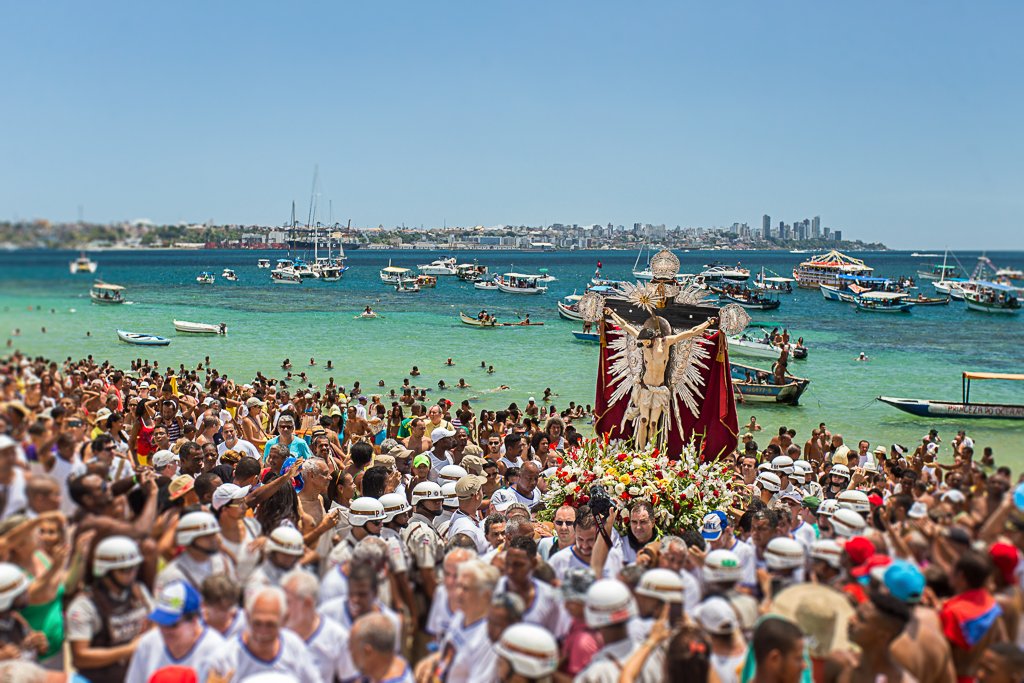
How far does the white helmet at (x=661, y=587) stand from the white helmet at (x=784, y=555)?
3.17ft

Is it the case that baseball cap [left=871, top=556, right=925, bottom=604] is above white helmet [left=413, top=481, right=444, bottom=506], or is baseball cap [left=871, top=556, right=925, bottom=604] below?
above

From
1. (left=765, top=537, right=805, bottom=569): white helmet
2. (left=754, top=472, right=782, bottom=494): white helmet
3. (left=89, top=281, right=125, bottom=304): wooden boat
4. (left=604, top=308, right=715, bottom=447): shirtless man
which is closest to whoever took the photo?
(left=765, top=537, right=805, bottom=569): white helmet

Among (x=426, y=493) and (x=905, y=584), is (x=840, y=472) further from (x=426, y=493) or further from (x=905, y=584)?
(x=905, y=584)

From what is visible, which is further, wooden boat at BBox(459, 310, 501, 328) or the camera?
wooden boat at BBox(459, 310, 501, 328)

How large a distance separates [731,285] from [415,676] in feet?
283

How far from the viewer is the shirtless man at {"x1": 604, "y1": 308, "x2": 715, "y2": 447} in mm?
11734

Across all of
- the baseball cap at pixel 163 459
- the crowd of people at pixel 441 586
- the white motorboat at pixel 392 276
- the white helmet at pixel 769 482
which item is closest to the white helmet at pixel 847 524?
the crowd of people at pixel 441 586

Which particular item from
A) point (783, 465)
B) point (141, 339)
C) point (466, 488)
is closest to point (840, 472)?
point (783, 465)

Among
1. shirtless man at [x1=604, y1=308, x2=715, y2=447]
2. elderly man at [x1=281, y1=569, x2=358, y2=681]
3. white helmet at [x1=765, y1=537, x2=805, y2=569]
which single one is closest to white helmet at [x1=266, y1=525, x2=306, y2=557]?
elderly man at [x1=281, y1=569, x2=358, y2=681]

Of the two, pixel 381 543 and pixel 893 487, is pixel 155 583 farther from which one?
pixel 893 487

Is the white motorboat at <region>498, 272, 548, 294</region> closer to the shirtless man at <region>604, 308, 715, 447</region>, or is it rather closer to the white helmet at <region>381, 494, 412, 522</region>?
the shirtless man at <region>604, 308, 715, 447</region>

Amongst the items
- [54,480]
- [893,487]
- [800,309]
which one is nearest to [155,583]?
[54,480]

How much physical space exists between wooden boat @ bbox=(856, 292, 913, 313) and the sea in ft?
5.24

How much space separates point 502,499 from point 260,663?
4568 millimetres
